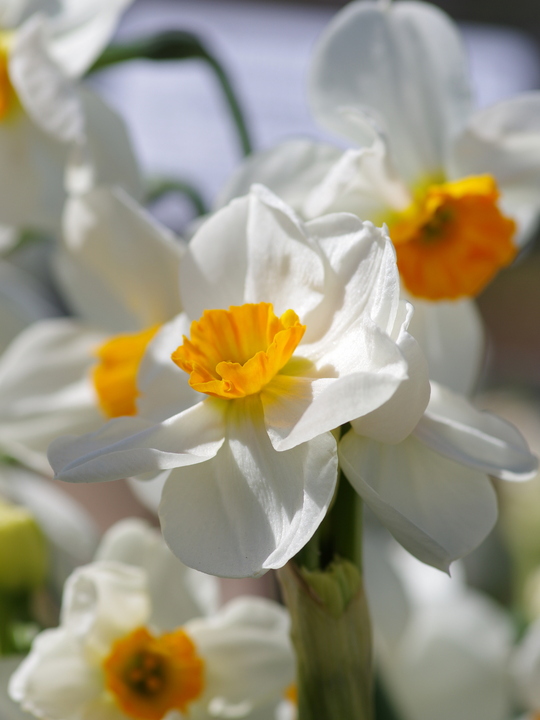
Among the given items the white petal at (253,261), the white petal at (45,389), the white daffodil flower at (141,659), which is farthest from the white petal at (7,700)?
the white petal at (253,261)

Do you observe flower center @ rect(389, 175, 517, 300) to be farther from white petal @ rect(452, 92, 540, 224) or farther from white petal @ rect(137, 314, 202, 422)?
white petal @ rect(137, 314, 202, 422)

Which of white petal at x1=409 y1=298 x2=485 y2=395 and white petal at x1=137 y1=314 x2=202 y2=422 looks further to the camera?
white petal at x1=409 y1=298 x2=485 y2=395

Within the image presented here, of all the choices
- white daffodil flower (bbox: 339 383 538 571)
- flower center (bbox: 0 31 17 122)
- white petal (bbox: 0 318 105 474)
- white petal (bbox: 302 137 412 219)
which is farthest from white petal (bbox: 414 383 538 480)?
flower center (bbox: 0 31 17 122)

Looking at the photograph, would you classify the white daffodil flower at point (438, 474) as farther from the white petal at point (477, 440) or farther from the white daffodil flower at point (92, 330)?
the white daffodil flower at point (92, 330)

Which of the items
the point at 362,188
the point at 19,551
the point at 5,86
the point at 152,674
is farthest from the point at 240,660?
the point at 5,86

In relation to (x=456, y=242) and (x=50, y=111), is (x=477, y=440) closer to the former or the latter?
(x=456, y=242)

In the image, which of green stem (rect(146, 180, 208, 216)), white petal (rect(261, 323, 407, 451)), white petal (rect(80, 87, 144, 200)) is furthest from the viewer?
green stem (rect(146, 180, 208, 216))
